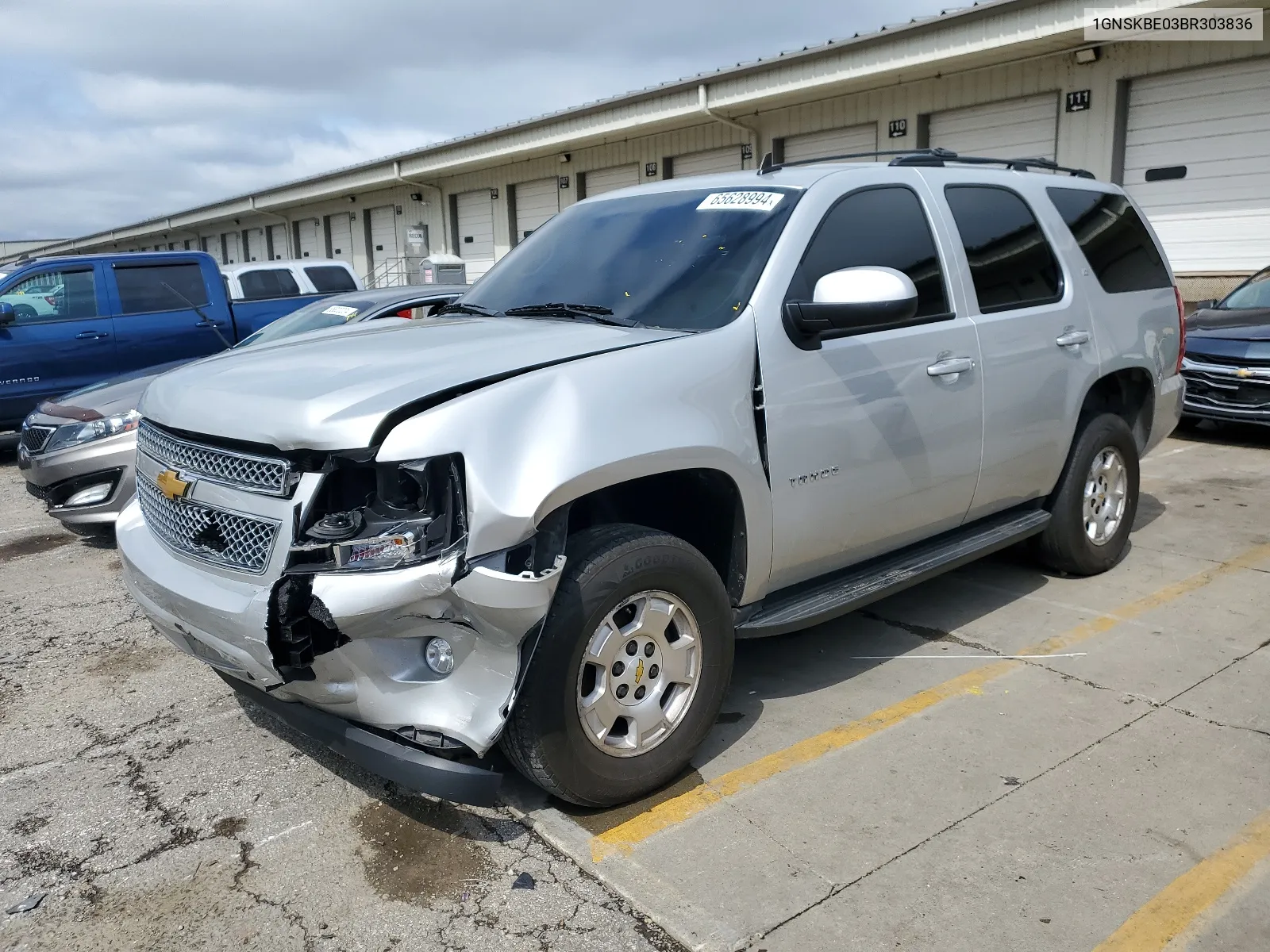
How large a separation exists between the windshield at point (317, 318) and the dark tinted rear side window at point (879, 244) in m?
5.04

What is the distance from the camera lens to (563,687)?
2.86 m

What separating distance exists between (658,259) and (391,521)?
5.23 feet

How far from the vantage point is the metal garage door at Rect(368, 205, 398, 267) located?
27406 mm

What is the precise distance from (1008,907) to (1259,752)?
1.43m

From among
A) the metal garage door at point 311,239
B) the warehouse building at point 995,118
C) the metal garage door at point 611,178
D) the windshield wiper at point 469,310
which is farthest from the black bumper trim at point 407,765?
the metal garage door at point 311,239

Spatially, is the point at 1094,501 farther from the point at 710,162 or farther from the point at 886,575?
the point at 710,162

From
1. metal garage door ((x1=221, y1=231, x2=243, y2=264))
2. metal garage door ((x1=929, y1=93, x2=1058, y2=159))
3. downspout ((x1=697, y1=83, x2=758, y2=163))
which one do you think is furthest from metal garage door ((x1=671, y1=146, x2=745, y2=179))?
metal garage door ((x1=221, y1=231, x2=243, y2=264))

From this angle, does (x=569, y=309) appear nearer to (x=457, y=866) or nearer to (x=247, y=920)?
(x=457, y=866)

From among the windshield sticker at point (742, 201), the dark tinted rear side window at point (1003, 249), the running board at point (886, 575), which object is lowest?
the running board at point (886, 575)

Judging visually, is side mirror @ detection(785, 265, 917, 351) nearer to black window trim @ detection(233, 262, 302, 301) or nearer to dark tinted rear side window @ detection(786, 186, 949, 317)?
dark tinted rear side window @ detection(786, 186, 949, 317)

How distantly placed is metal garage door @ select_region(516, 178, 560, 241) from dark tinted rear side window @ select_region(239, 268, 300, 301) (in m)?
9.00

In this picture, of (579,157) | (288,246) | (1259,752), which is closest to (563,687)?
(1259,752)

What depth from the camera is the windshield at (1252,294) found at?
31.9ft

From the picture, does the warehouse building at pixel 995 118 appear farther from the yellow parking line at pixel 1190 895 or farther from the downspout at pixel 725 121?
the yellow parking line at pixel 1190 895
